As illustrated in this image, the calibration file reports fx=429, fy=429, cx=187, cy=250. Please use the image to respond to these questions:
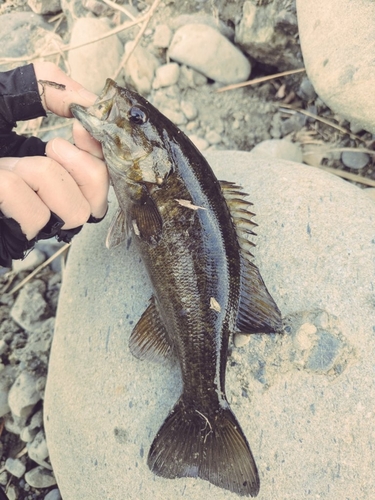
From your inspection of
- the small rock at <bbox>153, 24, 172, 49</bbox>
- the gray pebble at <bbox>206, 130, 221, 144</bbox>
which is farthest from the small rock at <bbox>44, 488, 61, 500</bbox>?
the small rock at <bbox>153, 24, 172, 49</bbox>

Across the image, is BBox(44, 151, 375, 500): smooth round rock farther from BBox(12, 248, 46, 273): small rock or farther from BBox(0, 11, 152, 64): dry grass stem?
BBox(0, 11, 152, 64): dry grass stem

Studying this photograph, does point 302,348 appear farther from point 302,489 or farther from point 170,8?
point 170,8

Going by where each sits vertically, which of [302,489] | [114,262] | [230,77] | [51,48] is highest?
[51,48]

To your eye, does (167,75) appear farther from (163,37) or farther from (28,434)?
(28,434)

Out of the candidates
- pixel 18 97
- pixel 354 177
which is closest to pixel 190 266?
pixel 18 97

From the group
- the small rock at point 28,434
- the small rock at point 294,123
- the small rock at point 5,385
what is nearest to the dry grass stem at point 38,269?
the small rock at point 5,385

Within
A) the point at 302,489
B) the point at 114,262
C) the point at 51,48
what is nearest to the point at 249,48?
the point at 51,48
